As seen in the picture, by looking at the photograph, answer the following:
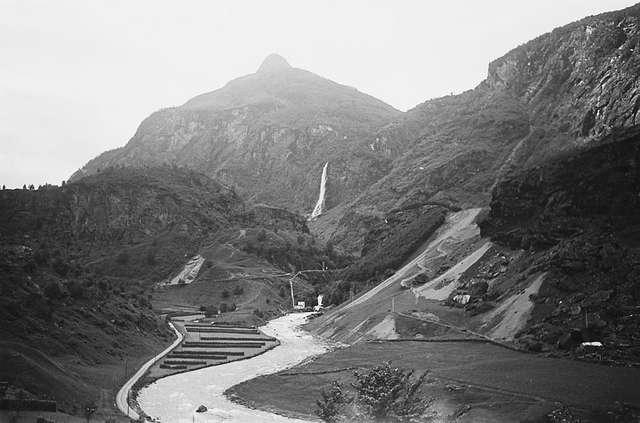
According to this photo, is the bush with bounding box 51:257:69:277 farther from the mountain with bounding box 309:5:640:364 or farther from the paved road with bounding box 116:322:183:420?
the mountain with bounding box 309:5:640:364

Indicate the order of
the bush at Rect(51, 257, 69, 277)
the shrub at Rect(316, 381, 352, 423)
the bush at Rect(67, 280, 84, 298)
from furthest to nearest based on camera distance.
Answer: the bush at Rect(51, 257, 69, 277), the bush at Rect(67, 280, 84, 298), the shrub at Rect(316, 381, 352, 423)

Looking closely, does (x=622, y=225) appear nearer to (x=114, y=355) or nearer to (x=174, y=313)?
(x=114, y=355)

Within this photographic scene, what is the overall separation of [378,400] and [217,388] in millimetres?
25540

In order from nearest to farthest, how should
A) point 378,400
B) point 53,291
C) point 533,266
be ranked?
point 378,400, point 533,266, point 53,291

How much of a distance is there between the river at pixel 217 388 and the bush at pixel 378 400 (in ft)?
15.7

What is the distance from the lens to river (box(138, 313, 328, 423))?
5828 cm

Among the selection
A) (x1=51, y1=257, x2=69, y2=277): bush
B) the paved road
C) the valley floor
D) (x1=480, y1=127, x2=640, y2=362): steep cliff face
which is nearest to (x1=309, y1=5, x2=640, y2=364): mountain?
(x1=480, y1=127, x2=640, y2=362): steep cliff face

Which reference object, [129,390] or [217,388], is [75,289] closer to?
[129,390]

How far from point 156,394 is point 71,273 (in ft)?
125

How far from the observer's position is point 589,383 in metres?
46.5

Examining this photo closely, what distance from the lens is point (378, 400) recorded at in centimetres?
5494

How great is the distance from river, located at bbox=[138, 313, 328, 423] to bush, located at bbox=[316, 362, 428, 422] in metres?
4.78

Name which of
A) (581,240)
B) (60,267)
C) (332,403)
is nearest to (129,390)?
(332,403)

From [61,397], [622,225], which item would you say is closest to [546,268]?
[622,225]
